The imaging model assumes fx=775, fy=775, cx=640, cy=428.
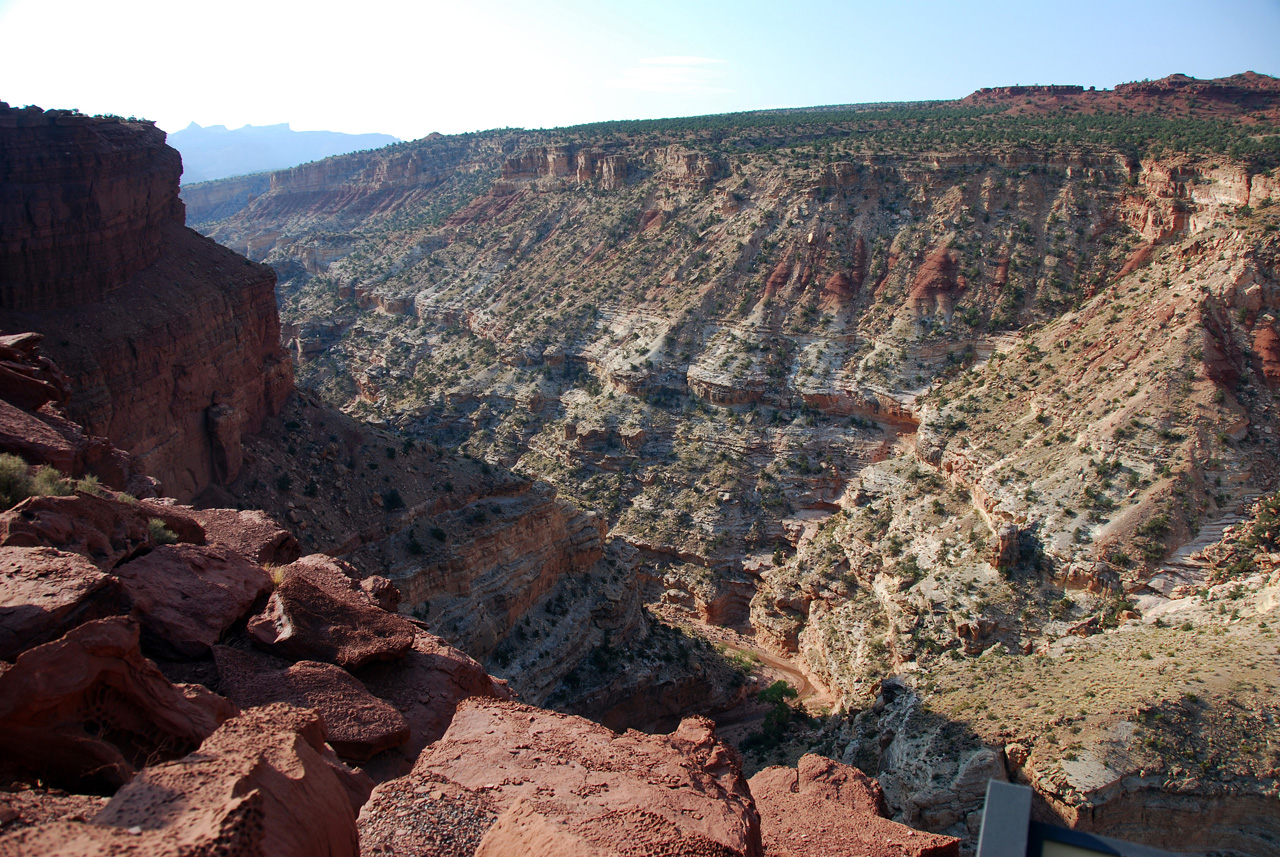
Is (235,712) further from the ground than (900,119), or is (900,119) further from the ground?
(900,119)

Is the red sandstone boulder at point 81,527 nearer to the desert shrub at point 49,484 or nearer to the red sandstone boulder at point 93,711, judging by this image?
the desert shrub at point 49,484

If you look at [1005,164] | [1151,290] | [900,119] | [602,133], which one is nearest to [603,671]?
[1151,290]

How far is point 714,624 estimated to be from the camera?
4944 centimetres

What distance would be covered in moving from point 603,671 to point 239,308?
70.9ft

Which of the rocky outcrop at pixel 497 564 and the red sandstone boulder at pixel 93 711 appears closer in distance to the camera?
the red sandstone boulder at pixel 93 711

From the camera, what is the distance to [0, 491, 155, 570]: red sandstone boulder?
12484 millimetres

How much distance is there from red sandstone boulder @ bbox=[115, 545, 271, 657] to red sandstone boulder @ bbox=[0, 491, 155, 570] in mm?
402

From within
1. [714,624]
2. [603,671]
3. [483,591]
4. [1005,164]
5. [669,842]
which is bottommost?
[714,624]

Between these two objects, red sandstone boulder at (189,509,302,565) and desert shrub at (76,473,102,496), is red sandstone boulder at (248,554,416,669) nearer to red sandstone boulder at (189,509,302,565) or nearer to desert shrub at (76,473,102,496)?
red sandstone boulder at (189,509,302,565)

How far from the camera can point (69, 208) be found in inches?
985

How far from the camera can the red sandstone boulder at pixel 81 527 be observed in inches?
492

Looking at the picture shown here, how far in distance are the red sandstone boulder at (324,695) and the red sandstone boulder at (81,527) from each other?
278 cm

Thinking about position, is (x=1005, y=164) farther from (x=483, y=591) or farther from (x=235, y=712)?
(x=235, y=712)

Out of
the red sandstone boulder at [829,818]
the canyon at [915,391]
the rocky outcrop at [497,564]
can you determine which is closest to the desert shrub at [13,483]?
the canyon at [915,391]
